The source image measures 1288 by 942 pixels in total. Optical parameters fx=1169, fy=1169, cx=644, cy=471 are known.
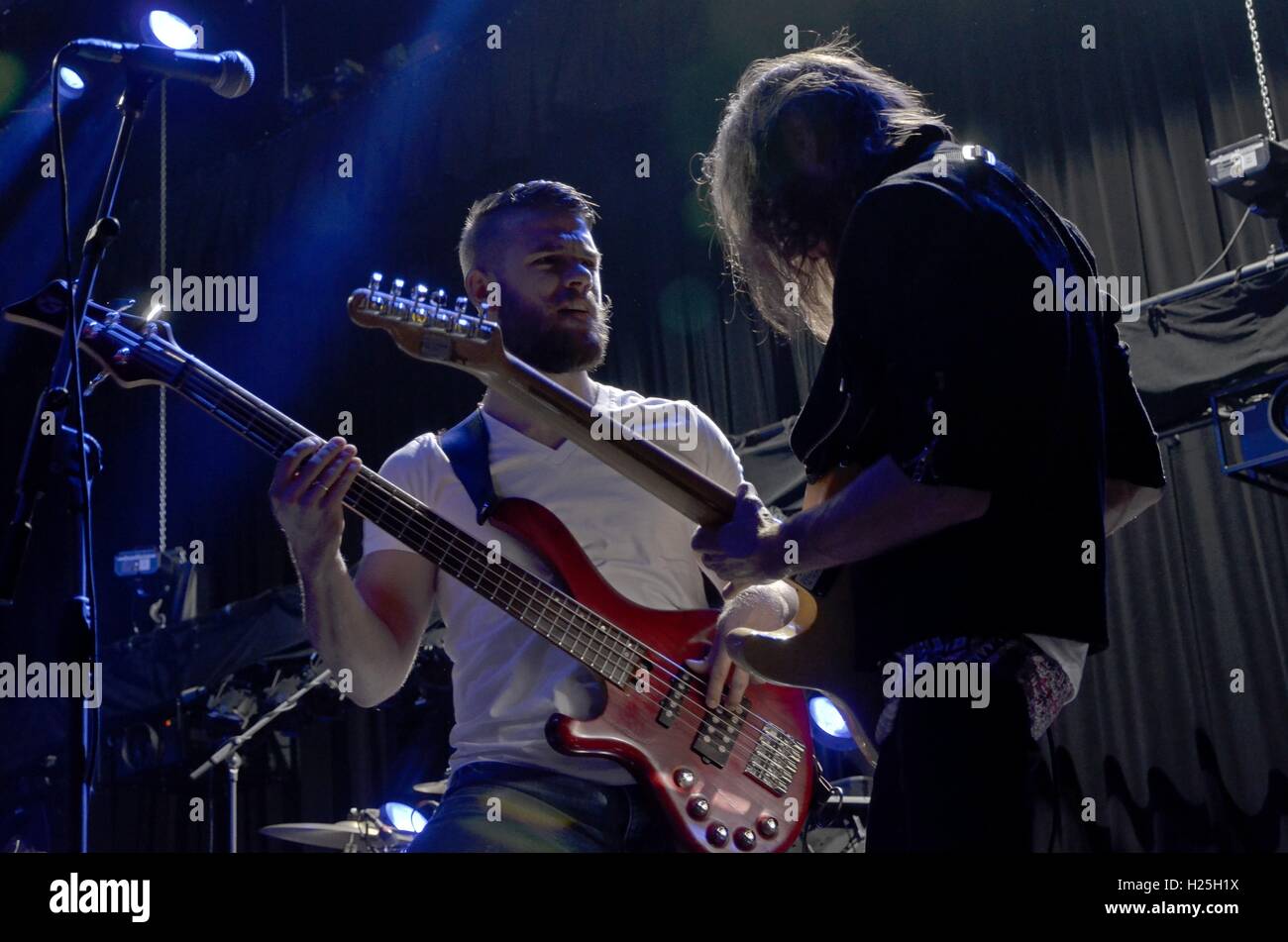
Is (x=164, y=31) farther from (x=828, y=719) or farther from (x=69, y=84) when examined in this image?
(x=828, y=719)

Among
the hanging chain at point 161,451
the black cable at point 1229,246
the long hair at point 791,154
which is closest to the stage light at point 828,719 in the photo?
the long hair at point 791,154

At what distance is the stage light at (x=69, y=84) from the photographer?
2734 mm

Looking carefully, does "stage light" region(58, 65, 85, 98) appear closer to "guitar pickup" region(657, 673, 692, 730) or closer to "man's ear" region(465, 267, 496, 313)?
"man's ear" region(465, 267, 496, 313)

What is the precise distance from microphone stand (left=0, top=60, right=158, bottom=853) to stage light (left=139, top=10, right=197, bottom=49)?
7.69ft

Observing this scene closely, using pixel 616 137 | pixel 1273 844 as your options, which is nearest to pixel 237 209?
pixel 616 137

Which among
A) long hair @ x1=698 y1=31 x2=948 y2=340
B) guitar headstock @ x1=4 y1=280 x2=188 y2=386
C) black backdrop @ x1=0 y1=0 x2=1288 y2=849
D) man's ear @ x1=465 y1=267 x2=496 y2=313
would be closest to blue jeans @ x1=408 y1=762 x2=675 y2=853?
long hair @ x1=698 y1=31 x2=948 y2=340

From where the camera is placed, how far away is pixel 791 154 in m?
1.86

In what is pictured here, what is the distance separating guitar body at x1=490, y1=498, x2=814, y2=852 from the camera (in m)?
2.34

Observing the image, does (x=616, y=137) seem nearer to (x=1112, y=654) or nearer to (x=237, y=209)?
(x=237, y=209)

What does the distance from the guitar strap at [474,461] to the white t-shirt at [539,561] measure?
3 cm

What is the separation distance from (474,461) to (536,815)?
2.82 feet

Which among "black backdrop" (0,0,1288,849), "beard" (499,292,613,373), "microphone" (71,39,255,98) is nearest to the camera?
"microphone" (71,39,255,98)

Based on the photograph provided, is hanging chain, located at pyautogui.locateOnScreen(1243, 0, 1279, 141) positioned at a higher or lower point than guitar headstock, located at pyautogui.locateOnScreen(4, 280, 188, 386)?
higher

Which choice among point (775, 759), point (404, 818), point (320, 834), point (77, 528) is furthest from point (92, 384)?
point (404, 818)
